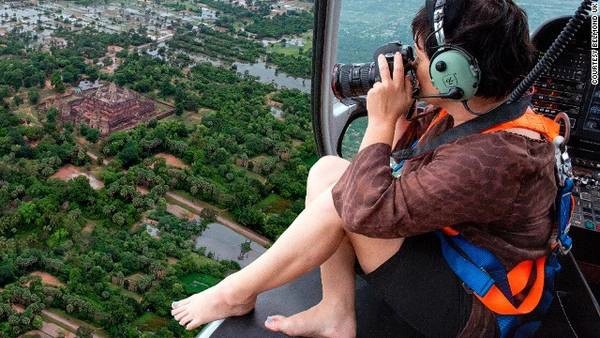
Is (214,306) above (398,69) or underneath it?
underneath

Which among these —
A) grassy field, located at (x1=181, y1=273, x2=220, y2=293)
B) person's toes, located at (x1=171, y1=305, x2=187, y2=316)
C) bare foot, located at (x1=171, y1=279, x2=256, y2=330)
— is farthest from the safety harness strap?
grassy field, located at (x1=181, y1=273, x2=220, y2=293)

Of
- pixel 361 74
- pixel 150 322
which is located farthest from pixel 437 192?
pixel 150 322

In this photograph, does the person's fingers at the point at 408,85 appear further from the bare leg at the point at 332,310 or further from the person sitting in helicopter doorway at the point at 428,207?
the bare leg at the point at 332,310

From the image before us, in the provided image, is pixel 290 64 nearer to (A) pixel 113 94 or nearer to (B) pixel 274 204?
(A) pixel 113 94

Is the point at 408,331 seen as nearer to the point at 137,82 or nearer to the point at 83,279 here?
the point at 83,279

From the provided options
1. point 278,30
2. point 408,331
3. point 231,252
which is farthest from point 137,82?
point 408,331

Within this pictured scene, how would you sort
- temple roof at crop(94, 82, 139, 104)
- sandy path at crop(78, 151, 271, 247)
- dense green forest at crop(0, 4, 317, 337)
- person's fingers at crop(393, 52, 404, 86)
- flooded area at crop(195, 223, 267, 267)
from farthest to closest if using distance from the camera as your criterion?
1. temple roof at crop(94, 82, 139, 104)
2. sandy path at crop(78, 151, 271, 247)
3. flooded area at crop(195, 223, 267, 267)
4. dense green forest at crop(0, 4, 317, 337)
5. person's fingers at crop(393, 52, 404, 86)

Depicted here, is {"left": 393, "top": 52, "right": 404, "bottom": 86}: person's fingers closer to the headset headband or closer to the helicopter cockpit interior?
the headset headband
